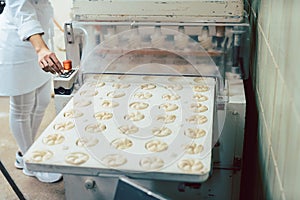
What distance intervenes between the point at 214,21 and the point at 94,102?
50cm

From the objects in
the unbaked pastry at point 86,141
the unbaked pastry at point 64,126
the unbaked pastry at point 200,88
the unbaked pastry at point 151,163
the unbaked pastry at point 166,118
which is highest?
the unbaked pastry at point 200,88

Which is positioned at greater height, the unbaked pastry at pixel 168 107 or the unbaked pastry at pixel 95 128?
the unbaked pastry at pixel 168 107

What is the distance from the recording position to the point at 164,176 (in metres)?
1.10

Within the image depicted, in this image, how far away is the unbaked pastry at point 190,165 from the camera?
42.9 inches

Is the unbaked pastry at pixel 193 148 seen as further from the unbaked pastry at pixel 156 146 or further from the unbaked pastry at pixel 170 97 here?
the unbaked pastry at pixel 170 97

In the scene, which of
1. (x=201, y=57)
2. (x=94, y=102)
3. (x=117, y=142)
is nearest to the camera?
(x=117, y=142)

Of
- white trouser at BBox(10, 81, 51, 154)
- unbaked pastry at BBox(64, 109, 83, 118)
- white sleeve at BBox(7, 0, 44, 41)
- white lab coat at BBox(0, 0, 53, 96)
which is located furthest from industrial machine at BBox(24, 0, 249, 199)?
white trouser at BBox(10, 81, 51, 154)

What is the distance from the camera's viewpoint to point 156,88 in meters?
1.58

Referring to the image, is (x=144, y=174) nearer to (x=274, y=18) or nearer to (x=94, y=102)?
(x=94, y=102)

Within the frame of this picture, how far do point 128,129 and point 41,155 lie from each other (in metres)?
0.27

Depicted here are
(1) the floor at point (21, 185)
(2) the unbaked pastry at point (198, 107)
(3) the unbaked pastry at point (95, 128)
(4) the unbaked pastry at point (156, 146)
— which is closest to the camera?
(4) the unbaked pastry at point (156, 146)

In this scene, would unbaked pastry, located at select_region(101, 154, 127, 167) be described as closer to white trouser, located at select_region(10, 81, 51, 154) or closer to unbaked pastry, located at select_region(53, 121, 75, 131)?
unbaked pastry, located at select_region(53, 121, 75, 131)

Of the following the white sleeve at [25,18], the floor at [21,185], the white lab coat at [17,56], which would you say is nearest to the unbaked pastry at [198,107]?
the white sleeve at [25,18]

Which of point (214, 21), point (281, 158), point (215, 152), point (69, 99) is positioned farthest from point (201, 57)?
point (281, 158)
